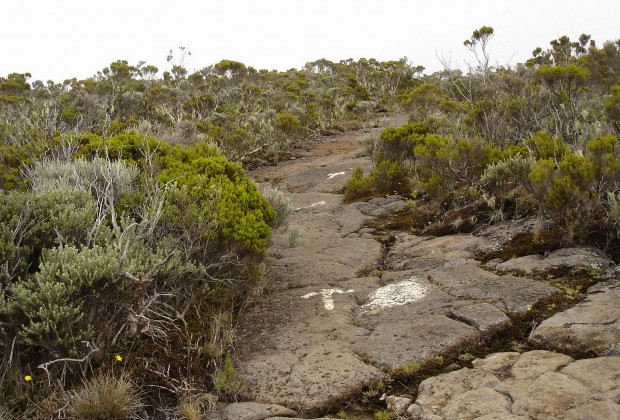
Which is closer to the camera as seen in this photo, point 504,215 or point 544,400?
point 544,400

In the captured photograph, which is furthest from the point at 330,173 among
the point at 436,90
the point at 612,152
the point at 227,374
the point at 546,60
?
the point at 546,60

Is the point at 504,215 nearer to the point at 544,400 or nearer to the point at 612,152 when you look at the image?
the point at 612,152

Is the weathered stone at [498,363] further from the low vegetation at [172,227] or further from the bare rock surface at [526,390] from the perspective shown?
the low vegetation at [172,227]

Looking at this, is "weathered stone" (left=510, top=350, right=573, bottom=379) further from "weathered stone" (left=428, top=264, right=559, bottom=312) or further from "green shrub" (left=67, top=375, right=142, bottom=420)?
"green shrub" (left=67, top=375, right=142, bottom=420)

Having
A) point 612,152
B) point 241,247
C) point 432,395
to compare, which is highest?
point 612,152

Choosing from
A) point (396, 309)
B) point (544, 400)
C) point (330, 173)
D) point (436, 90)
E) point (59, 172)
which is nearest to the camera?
point (544, 400)

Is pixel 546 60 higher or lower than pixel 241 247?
higher

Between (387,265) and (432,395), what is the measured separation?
2.92 meters

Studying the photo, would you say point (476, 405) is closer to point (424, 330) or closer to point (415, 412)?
point (415, 412)

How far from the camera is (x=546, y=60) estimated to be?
21.8 m

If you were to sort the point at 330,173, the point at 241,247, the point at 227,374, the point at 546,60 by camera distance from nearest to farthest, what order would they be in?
1. the point at 227,374
2. the point at 241,247
3. the point at 330,173
4. the point at 546,60

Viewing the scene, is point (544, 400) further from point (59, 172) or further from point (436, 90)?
point (436, 90)

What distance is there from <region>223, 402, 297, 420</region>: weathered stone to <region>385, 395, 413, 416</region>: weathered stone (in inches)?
24.6

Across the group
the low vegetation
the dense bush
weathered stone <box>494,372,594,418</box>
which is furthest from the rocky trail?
the dense bush
